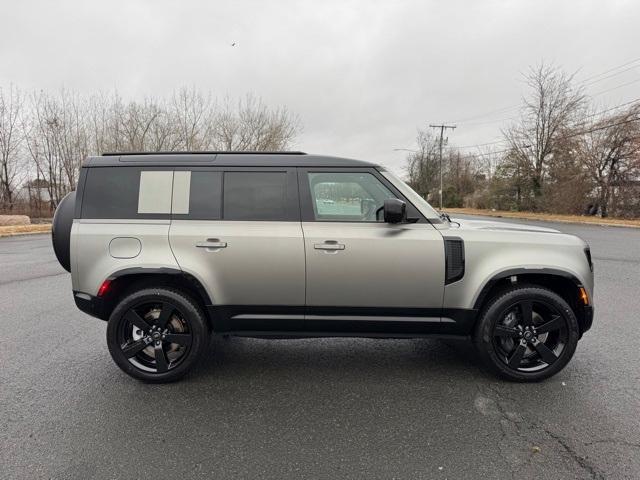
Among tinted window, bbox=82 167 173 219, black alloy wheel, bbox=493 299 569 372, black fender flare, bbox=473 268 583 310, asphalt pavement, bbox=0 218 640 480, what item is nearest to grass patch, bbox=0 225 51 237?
asphalt pavement, bbox=0 218 640 480

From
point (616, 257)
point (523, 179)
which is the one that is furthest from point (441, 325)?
point (523, 179)

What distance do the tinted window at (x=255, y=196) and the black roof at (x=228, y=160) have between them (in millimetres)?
110

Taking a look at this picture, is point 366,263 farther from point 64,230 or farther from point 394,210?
point 64,230

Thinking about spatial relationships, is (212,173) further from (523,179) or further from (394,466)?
(523,179)

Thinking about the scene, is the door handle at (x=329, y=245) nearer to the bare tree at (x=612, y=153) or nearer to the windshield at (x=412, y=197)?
the windshield at (x=412, y=197)

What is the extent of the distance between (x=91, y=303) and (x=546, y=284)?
406cm

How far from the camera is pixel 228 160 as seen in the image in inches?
130

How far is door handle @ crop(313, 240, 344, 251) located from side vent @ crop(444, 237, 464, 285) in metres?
0.89

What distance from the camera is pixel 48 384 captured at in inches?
127

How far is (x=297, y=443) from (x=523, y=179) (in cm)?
3746

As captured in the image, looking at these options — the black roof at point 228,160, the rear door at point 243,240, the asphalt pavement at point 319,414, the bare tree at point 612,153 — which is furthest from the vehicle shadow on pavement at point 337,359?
the bare tree at point 612,153

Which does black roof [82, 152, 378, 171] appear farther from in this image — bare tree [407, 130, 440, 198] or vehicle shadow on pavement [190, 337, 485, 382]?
bare tree [407, 130, 440, 198]

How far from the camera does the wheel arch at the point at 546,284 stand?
311cm

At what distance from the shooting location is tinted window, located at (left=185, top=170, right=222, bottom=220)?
320cm
